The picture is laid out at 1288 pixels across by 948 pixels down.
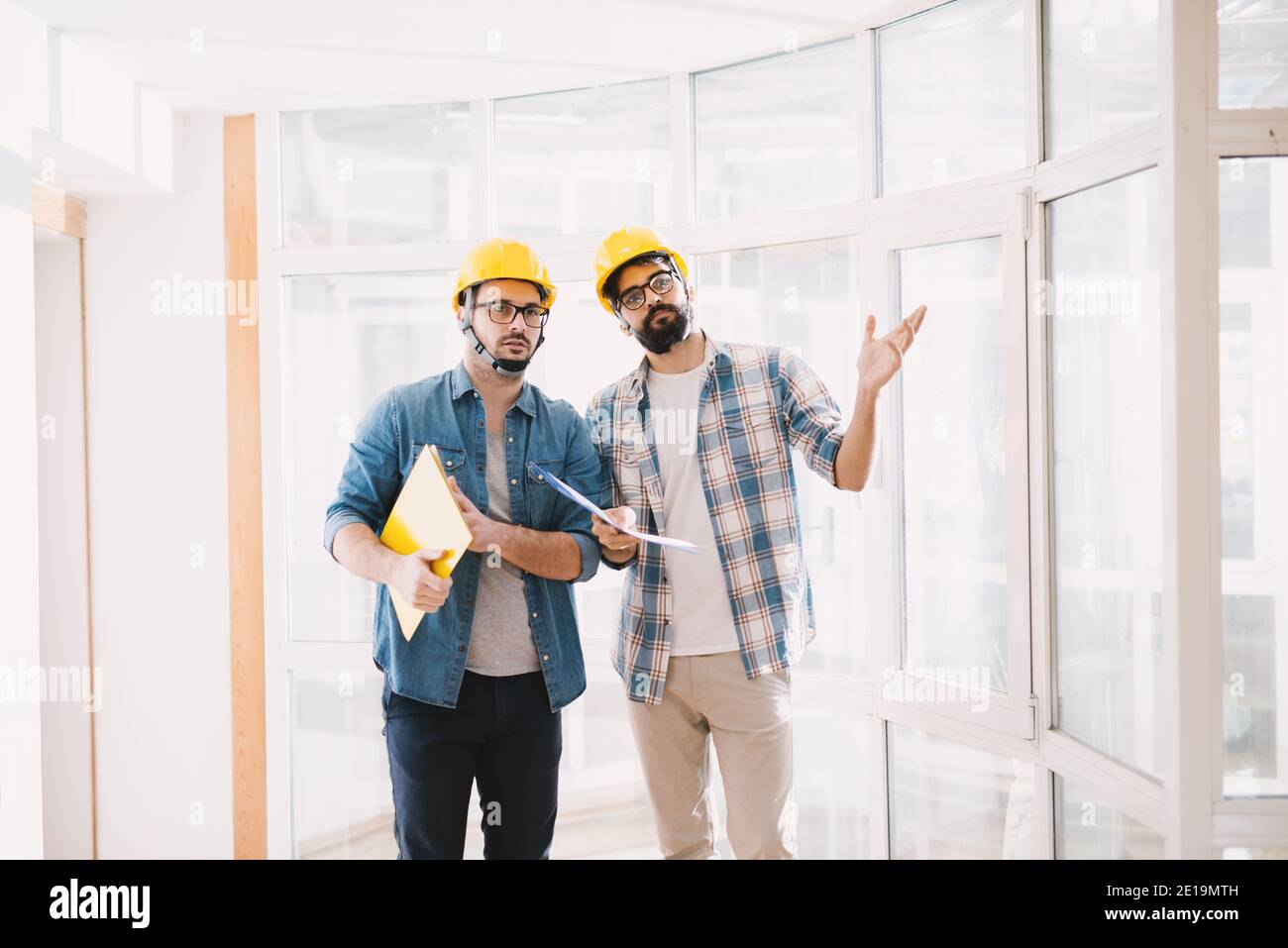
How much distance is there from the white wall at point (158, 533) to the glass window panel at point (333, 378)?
24 cm

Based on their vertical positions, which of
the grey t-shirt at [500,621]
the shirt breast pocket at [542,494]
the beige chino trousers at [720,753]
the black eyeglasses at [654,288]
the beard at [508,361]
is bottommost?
the beige chino trousers at [720,753]

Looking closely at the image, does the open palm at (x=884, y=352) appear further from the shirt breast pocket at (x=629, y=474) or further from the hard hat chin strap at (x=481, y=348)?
the hard hat chin strap at (x=481, y=348)

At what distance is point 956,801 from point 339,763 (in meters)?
2.13

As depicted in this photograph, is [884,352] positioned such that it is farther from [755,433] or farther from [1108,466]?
[1108,466]

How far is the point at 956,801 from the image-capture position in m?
2.73

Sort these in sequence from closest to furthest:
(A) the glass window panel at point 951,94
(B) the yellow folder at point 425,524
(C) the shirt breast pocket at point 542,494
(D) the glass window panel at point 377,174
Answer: (B) the yellow folder at point 425,524 → (C) the shirt breast pocket at point 542,494 → (A) the glass window panel at point 951,94 → (D) the glass window panel at point 377,174

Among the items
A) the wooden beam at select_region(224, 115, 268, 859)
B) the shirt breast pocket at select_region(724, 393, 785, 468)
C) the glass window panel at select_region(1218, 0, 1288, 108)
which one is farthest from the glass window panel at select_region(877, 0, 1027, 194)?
the wooden beam at select_region(224, 115, 268, 859)

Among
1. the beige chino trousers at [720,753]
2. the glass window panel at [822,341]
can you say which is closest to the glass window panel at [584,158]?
the glass window panel at [822,341]

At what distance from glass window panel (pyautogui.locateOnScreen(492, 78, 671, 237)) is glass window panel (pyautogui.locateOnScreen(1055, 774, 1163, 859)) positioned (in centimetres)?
205

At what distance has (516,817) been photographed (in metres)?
2.12

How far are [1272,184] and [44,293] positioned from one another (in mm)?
3712

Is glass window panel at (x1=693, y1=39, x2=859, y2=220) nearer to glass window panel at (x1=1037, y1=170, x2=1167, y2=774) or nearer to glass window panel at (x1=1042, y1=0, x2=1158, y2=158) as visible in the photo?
glass window panel at (x1=1042, y1=0, x2=1158, y2=158)

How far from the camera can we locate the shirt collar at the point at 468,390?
7.13ft

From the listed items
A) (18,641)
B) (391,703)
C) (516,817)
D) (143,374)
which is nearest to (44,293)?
(143,374)
